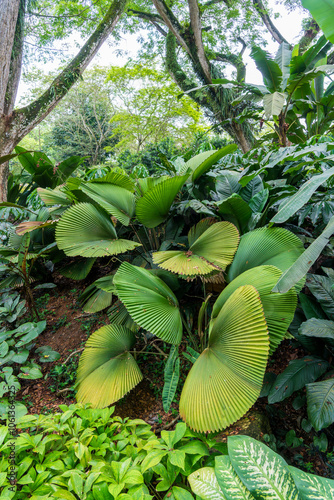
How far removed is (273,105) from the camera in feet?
8.84

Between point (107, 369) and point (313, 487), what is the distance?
3.22 feet

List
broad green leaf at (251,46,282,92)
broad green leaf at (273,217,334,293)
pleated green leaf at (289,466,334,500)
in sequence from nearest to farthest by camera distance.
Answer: pleated green leaf at (289,466,334,500) < broad green leaf at (273,217,334,293) < broad green leaf at (251,46,282,92)

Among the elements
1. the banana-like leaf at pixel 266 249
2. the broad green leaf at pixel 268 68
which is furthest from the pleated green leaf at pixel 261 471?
the broad green leaf at pixel 268 68

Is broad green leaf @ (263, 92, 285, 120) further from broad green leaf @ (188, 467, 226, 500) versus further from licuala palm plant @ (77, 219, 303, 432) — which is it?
broad green leaf @ (188, 467, 226, 500)

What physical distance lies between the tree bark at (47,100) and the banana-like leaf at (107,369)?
3905mm

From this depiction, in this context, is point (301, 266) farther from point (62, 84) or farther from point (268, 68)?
point (62, 84)

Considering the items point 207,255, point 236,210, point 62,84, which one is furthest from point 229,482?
point 62,84

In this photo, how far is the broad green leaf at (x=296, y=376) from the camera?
3.85ft

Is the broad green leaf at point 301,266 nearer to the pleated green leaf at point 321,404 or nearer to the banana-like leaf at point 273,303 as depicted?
the banana-like leaf at point 273,303

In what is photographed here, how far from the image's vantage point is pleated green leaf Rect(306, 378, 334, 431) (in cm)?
101

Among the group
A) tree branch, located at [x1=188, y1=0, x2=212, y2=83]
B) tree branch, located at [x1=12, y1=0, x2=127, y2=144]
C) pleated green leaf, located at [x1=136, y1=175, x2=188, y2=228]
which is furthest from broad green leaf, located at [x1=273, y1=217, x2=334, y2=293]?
tree branch, located at [x1=188, y1=0, x2=212, y2=83]

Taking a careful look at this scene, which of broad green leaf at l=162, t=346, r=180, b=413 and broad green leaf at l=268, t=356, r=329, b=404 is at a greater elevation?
broad green leaf at l=162, t=346, r=180, b=413

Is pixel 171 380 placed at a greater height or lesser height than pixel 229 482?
lesser

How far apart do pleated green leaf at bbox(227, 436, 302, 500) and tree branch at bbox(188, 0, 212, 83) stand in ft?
30.6
